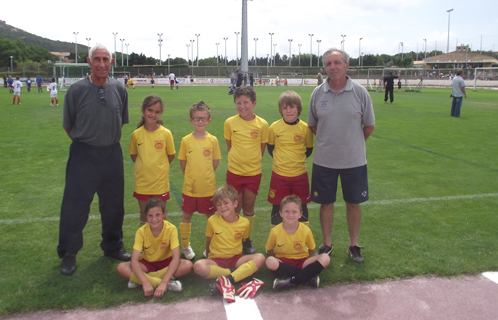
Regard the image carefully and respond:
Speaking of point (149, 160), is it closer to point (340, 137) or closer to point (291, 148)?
point (291, 148)

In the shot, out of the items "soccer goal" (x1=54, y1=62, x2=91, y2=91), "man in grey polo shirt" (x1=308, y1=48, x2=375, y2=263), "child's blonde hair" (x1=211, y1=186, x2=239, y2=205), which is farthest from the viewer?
"soccer goal" (x1=54, y1=62, x2=91, y2=91)

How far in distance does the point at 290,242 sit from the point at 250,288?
1.94 feet

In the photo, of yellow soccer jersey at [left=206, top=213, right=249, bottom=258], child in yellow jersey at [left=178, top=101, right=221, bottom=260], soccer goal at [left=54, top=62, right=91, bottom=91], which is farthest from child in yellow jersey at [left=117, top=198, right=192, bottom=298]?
soccer goal at [left=54, top=62, right=91, bottom=91]

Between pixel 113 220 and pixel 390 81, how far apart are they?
66.2 feet

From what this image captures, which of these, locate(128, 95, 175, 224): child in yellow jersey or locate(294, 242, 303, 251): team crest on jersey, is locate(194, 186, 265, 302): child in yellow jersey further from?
locate(128, 95, 175, 224): child in yellow jersey

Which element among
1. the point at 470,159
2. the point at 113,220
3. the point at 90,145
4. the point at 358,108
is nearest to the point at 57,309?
the point at 113,220

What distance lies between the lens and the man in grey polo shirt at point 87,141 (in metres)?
3.29

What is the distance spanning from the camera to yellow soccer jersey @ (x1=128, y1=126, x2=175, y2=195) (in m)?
3.78

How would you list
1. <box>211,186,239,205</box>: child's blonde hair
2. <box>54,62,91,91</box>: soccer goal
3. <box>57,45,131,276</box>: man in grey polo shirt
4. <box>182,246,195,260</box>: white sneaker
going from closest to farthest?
<box>57,45,131,276</box>: man in grey polo shirt, <box>211,186,239,205</box>: child's blonde hair, <box>182,246,195,260</box>: white sneaker, <box>54,62,91,91</box>: soccer goal

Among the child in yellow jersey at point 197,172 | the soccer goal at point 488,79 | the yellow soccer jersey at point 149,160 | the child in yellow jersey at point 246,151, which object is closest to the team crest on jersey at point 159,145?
the yellow soccer jersey at point 149,160

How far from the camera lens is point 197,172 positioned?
3.76 meters

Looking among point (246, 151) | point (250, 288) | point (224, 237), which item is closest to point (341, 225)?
point (246, 151)

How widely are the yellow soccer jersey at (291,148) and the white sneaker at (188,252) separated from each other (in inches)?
45.7

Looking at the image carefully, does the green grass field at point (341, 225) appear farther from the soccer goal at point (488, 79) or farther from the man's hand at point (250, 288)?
the soccer goal at point (488, 79)
